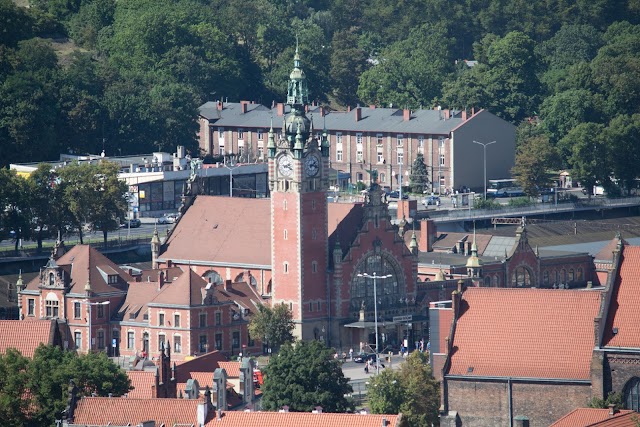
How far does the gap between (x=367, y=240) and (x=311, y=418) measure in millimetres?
52308

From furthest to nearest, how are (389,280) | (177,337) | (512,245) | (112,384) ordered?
1. (512,245)
2. (389,280)
3. (177,337)
4. (112,384)

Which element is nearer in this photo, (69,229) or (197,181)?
(197,181)

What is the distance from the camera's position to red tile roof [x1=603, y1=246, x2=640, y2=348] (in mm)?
114812

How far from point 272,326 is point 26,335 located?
1180 inches

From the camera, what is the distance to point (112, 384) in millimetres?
115812

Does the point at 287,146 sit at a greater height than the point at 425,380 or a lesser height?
greater

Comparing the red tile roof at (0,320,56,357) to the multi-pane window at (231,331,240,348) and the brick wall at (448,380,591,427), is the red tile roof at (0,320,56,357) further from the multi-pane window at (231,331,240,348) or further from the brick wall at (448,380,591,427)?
the multi-pane window at (231,331,240,348)

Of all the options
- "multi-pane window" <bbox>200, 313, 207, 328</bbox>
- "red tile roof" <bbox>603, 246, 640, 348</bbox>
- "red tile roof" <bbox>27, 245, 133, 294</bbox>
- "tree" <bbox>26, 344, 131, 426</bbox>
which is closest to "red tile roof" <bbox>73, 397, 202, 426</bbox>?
"tree" <bbox>26, 344, 131, 426</bbox>

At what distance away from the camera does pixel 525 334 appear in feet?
382

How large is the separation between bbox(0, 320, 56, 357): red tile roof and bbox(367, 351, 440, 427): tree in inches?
602

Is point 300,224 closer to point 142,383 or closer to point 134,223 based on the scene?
point 142,383

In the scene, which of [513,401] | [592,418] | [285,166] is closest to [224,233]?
[285,166]

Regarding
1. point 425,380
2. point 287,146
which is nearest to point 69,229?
point 287,146

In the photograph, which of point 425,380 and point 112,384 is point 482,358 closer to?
point 425,380
